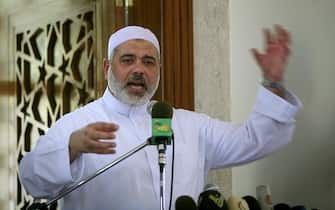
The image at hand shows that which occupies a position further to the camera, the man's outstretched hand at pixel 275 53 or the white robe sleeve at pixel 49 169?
the man's outstretched hand at pixel 275 53

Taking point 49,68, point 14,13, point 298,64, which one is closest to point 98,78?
point 49,68

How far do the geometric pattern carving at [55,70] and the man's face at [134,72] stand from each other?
0.64m

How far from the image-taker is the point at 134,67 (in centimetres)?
246

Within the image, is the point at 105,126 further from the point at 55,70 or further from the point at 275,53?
the point at 55,70

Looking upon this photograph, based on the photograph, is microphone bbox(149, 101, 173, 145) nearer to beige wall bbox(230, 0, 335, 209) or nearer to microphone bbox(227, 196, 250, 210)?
microphone bbox(227, 196, 250, 210)

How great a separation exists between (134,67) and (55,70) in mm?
837

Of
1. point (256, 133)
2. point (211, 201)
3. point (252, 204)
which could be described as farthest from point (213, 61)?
point (211, 201)

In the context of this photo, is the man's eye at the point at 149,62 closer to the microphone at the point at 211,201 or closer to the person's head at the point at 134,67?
the person's head at the point at 134,67

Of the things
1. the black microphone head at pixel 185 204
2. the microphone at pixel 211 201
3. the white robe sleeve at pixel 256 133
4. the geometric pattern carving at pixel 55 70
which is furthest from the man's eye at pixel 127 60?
the black microphone head at pixel 185 204

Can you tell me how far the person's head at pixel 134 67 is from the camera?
2461 mm

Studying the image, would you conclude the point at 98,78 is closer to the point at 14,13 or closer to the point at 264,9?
the point at 14,13

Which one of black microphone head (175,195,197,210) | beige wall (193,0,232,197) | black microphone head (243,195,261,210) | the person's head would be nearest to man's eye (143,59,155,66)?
the person's head

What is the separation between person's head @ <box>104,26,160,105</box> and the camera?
8.07ft

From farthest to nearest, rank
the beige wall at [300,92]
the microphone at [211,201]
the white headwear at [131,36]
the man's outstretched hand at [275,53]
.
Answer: the beige wall at [300,92] < the white headwear at [131,36] < the man's outstretched hand at [275,53] < the microphone at [211,201]
